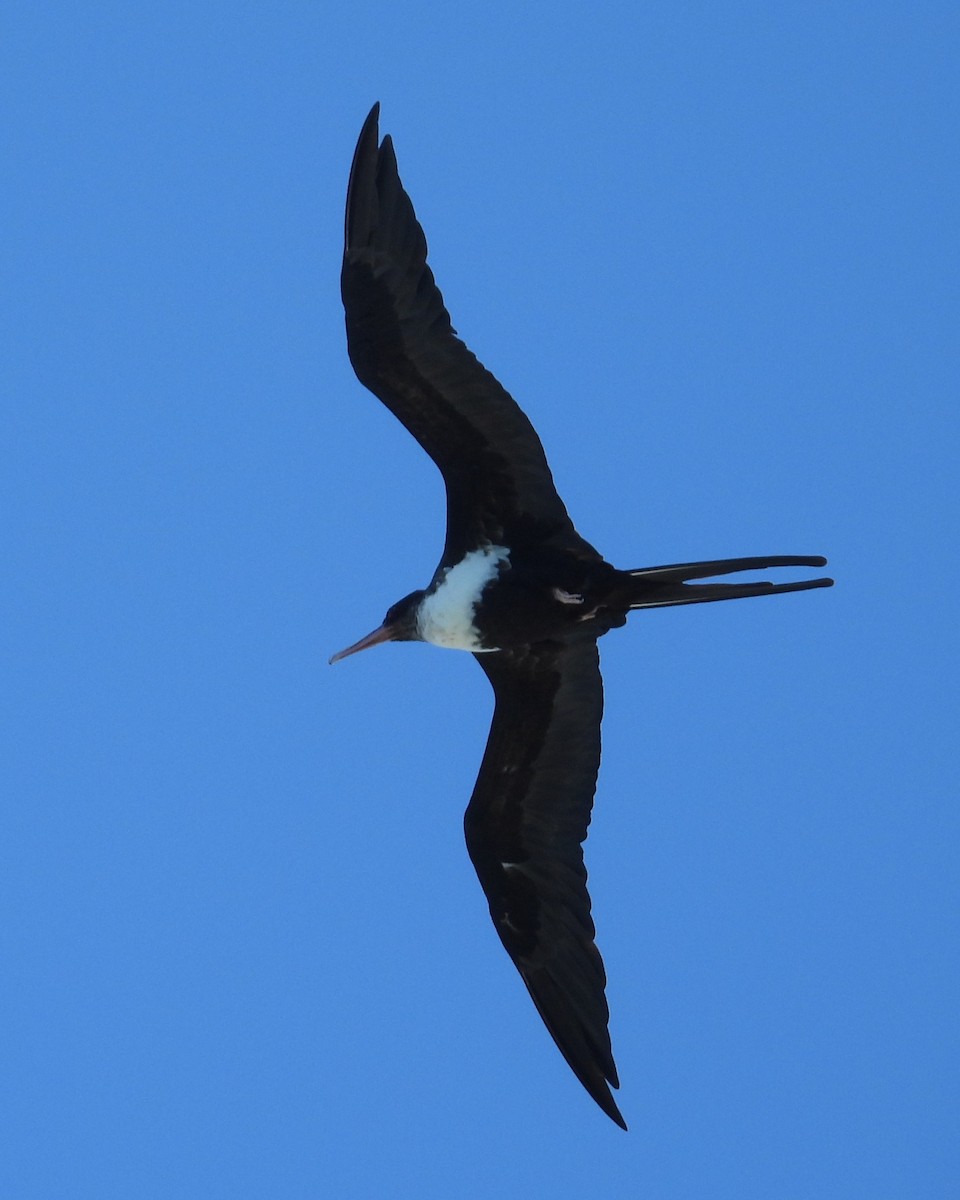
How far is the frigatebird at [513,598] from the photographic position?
657 centimetres

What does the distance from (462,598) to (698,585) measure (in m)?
0.98

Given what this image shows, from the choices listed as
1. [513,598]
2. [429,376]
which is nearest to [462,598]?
[513,598]

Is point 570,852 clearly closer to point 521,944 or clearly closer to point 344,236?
point 521,944

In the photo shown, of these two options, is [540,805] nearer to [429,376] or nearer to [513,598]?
[513,598]

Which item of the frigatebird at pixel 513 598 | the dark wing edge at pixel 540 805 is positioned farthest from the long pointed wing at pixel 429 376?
the dark wing edge at pixel 540 805

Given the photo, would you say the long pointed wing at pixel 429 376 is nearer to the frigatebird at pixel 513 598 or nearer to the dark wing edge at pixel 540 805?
the frigatebird at pixel 513 598

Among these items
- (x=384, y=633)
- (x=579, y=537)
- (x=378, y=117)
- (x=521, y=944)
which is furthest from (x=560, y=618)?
(x=378, y=117)

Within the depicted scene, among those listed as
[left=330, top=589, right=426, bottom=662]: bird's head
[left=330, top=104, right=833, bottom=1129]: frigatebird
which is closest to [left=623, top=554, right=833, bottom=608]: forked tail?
[left=330, top=104, right=833, bottom=1129]: frigatebird

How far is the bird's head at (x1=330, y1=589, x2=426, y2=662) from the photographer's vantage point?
7.28 meters

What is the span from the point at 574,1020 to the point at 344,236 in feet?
9.62

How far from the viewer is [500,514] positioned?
7.03 meters

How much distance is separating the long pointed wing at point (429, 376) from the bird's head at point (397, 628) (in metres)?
0.31

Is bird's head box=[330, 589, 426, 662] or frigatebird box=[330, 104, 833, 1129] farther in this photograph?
bird's head box=[330, 589, 426, 662]

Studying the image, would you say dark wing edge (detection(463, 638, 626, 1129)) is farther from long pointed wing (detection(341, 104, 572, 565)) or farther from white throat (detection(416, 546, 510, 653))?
long pointed wing (detection(341, 104, 572, 565))
